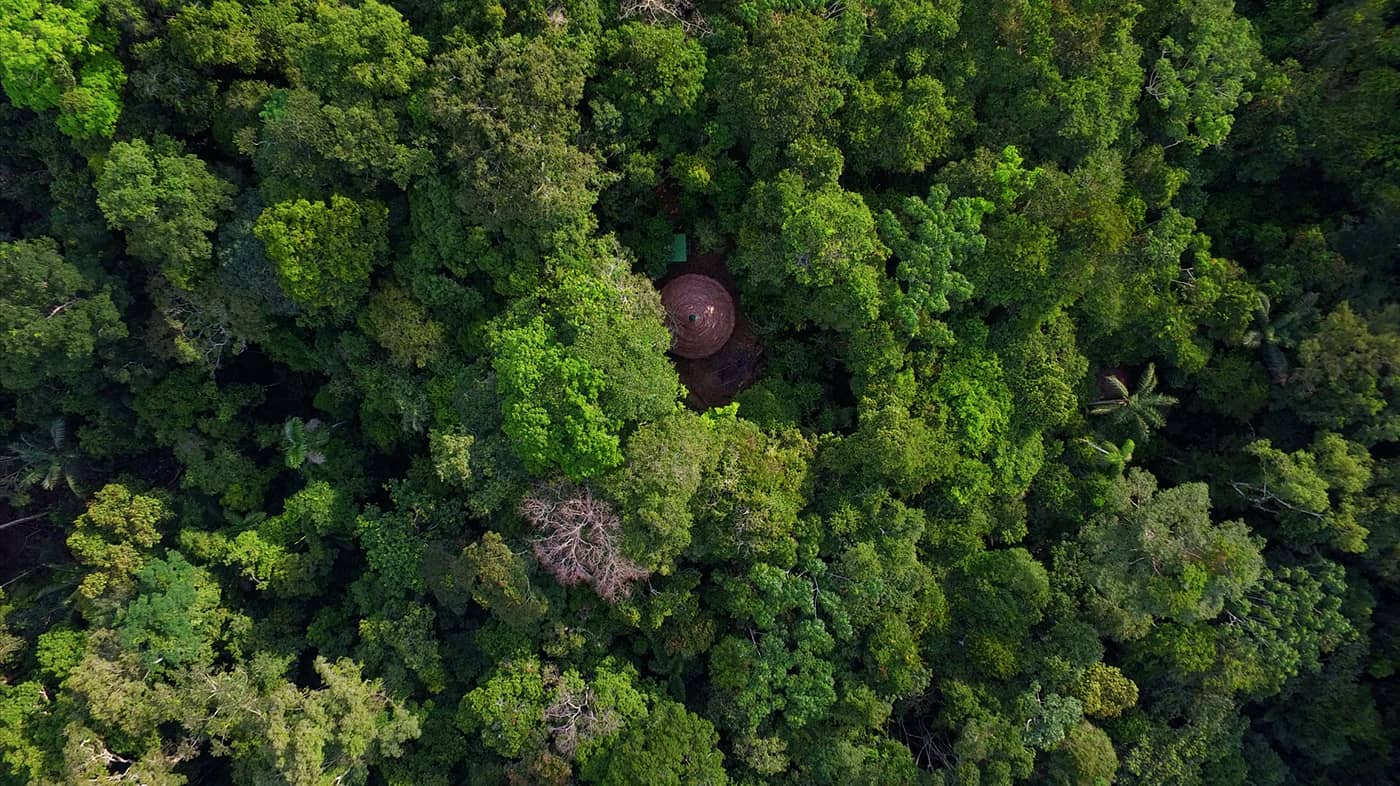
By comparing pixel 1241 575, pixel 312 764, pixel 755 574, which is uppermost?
pixel 1241 575

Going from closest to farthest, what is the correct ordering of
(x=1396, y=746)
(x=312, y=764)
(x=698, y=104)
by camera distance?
(x=312, y=764)
(x=698, y=104)
(x=1396, y=746)

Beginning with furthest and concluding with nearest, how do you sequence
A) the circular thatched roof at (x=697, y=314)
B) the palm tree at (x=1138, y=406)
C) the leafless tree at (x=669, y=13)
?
the palm tree at (x=1138, y=406), the circular thatched roof at (x=697, y=314), the leafless tree at (x=669, y=13)

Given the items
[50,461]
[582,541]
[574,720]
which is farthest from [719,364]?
[50,461]

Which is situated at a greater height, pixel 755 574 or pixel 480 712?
pixel 755 574

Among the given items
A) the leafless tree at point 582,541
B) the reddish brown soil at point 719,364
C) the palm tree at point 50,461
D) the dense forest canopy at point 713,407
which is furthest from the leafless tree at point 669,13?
the palm tree at point 50,461

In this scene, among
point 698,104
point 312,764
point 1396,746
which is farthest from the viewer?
point 1396,746

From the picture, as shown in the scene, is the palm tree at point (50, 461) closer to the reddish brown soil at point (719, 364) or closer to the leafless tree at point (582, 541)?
the leafless tree at point (582, 541)

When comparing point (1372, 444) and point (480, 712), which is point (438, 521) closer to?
point (480, 712)

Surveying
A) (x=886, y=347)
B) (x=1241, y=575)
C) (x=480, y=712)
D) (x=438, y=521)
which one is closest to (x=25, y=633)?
(x=438, y=521)
